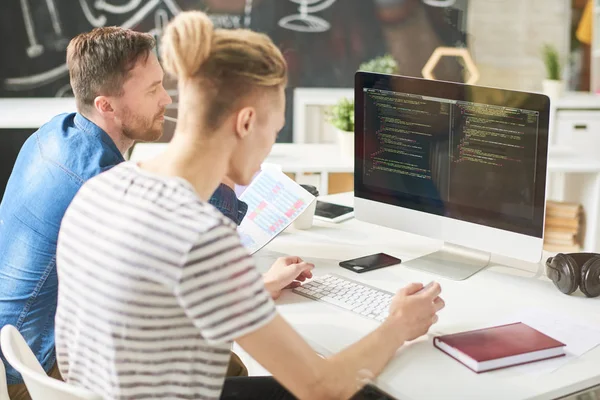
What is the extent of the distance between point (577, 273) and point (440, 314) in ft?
1.11

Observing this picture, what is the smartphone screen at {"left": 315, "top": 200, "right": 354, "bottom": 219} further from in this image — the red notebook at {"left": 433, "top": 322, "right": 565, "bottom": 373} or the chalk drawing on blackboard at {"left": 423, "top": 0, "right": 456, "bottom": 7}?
the chalk drawing on blackboard at {"left": 423, "top": 0, "right": 456, "bottom": 7}

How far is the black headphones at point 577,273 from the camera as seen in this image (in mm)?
1839

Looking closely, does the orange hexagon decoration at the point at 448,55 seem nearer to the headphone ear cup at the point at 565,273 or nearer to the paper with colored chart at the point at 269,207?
the paper with colored chart at the point at 269,207

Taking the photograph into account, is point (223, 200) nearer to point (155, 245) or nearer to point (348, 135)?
point (155, 245)

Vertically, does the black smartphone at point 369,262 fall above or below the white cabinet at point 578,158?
above

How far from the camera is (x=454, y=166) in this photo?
1988 millimetres

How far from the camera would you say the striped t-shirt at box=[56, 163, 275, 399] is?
1.22 metres

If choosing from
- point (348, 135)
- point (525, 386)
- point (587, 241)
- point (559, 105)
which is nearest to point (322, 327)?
point (525, 386)

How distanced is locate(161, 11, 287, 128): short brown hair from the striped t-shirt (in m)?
0.16

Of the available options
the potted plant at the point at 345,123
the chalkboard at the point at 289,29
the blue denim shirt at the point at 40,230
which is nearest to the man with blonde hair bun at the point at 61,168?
the blue denim shirt at the point at 40,230

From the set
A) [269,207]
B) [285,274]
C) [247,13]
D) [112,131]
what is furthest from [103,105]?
[247,13]

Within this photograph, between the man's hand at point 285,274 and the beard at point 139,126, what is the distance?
52cm

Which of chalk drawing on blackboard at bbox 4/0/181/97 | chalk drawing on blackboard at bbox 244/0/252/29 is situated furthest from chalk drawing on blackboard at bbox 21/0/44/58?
chalk drawing on blackboard at bbox 244/0/252/29

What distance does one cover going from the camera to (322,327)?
1.69 m
